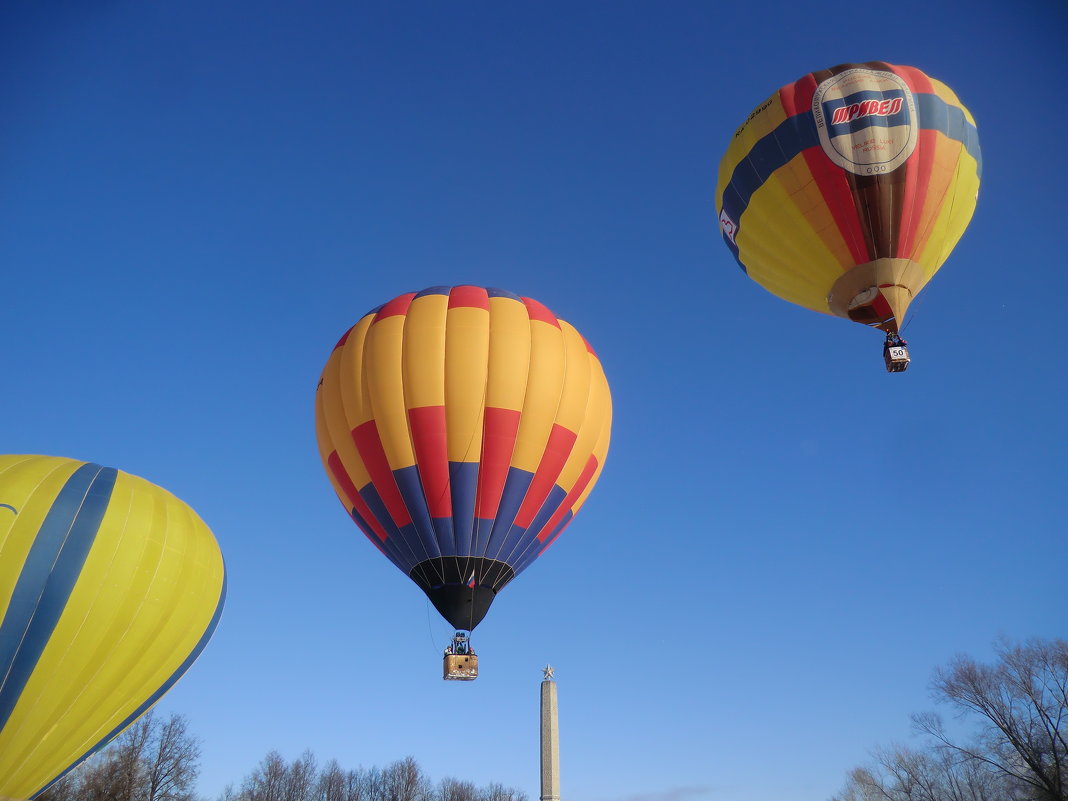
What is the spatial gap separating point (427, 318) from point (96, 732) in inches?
357

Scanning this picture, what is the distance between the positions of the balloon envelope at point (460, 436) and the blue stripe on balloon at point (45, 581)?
4.43 m

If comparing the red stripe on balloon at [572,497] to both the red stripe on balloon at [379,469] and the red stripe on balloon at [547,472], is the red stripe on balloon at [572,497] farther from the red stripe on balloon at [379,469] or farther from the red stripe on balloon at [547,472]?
the red stripe on balloon at [379,469]

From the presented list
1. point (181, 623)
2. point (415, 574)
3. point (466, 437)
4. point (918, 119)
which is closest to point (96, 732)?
point (181, 623)

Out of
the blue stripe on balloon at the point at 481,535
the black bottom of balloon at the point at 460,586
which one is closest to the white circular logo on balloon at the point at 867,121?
the blue stripe on balloon at the point at 481,535

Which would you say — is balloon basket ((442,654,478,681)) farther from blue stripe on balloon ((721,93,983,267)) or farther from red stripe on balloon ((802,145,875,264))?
blue stripe on balloon ((721,93,983,267))

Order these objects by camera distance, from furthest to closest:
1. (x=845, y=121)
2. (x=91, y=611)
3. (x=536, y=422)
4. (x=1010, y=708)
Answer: (x=1010, y=708) < (x=536, y=422) < (x=845, y=121) < (x=91, y=611)

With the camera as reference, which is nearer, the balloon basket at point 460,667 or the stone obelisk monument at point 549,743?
the balloon basket at point 460,667

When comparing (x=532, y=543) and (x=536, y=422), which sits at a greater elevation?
(x=536, y=422)

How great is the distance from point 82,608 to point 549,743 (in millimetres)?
11079

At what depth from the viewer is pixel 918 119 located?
14078 millimetres

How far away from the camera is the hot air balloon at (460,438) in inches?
561

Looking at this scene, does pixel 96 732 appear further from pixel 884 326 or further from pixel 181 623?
pixel 884 326

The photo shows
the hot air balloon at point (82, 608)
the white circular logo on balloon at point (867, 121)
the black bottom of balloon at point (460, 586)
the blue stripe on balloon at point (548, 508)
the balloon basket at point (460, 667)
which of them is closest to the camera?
the hot air balloon at point (82, 608)

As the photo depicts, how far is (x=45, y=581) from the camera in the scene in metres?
12.8
